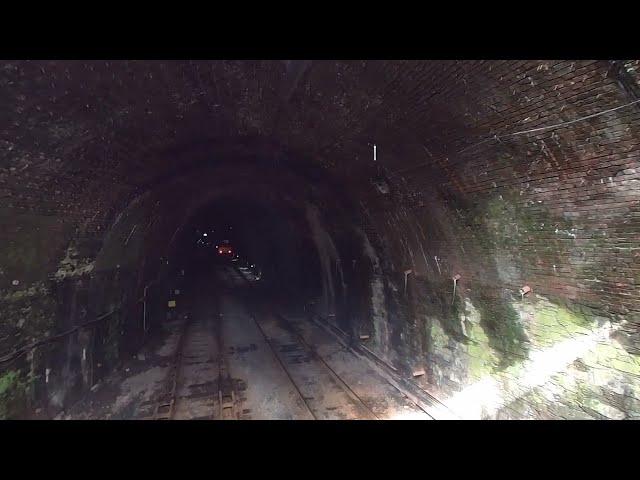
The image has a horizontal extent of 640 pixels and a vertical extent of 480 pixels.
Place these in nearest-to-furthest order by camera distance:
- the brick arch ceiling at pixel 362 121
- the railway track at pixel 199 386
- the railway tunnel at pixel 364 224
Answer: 1. the brick arch ceiling at pixel 362 121
2. the railway tunnel at pixel 364 224
3. the railway track at pixel 199 386

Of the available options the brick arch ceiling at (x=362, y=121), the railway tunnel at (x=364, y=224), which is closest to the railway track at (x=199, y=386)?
the railway tunnel at (x=364, y=224)

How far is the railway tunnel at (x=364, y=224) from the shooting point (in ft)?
13.6

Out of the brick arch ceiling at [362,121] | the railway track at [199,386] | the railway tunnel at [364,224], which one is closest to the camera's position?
the brick arch ceiling at [362,121]

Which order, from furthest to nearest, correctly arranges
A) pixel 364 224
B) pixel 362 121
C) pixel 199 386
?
pixel 364 224 → pixel 199 386 → pixel 362 121

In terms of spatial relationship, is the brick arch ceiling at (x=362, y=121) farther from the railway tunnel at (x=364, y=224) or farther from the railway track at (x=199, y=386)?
the railway track at (x=199, y=386)

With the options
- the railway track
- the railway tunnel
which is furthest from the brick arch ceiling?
the railway track

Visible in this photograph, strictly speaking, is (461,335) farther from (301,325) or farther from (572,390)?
(301,325)

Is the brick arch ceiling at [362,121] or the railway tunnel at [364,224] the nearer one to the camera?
the brick arch ceiling at [362,121]

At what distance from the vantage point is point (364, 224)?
9.66m

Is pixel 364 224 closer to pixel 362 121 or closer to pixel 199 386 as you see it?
pixel 362 121

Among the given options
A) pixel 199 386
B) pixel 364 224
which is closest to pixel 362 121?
pixel 364 224

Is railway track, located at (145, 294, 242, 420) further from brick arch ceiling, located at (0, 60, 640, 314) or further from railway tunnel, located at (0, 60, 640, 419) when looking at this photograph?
brick arch ceiling, located at (0, 60, 640, 314)

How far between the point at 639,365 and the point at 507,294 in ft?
6.02

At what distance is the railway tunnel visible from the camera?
4.16 meters
